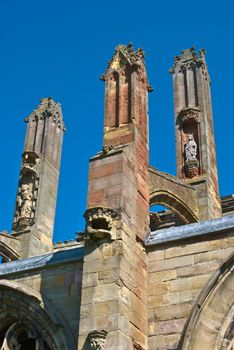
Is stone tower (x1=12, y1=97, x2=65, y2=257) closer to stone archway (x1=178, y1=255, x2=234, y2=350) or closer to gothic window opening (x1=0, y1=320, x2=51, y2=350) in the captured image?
gothic window opening (x1=0, y1=320, x2=51, y2=350)

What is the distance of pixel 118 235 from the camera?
7035 mm

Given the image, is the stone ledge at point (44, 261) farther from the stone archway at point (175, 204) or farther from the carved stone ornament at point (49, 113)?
the carved stone ornament at point (49, 113)

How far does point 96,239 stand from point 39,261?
1305 mm

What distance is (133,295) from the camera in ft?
22.6

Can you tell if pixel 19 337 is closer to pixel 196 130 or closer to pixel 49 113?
pixel 196 130

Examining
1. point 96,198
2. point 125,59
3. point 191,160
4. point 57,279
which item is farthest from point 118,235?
point 191,160

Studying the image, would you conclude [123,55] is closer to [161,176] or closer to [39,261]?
[39,261]

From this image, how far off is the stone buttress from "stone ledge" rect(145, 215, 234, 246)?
6.9 inches

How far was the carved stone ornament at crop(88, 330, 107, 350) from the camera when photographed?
20.7 feet

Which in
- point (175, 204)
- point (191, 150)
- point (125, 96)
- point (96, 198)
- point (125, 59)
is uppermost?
point (191, 150)

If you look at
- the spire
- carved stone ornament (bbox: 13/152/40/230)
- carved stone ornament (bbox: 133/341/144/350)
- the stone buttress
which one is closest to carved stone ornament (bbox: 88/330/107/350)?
the stone buttress

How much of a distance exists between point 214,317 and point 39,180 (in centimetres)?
944

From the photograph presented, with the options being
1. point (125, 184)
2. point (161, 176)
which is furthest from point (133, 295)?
point (161, 176)

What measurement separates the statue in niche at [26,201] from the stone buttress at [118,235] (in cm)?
654
